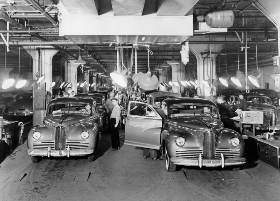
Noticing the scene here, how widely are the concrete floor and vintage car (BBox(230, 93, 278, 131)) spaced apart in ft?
14.6

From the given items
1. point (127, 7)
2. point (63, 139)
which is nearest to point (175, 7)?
point (127, 7)

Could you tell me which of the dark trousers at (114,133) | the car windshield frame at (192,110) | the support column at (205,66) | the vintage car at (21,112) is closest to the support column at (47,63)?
the vintage car at (21,112)

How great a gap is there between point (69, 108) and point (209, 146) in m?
5.41

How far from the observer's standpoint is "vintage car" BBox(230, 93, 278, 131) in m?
12.6

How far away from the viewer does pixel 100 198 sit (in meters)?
5.95

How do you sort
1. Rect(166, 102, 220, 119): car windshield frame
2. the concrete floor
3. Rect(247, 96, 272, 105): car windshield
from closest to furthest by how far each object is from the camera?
1. the concrete floor
2. Rect(166, 102, 220, 119): car windshield frame
3. Rect(247, 96, 272, 105): car windshield

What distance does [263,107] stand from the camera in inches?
540

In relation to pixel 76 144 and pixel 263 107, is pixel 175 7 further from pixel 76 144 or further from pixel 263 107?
pixel 263 107

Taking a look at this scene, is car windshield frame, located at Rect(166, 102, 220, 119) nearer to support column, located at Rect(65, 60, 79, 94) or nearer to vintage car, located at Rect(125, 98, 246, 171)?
vintage car, located at Rect(125, 98, 246, 171)

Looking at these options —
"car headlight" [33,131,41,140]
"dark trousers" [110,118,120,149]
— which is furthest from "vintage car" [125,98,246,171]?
"car headlight" [33,131,41,140]

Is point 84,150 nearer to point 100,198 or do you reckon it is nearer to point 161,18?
point 100,198

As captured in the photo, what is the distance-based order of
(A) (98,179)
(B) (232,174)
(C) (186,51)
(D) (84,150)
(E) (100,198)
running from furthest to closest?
(C) (186,51) < (D) (84,150) < (B) (232,174) < (A) (98,179) < (E) (100,198)

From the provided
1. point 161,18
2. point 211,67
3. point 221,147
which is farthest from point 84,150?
point 211,67

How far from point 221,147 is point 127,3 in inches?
170
